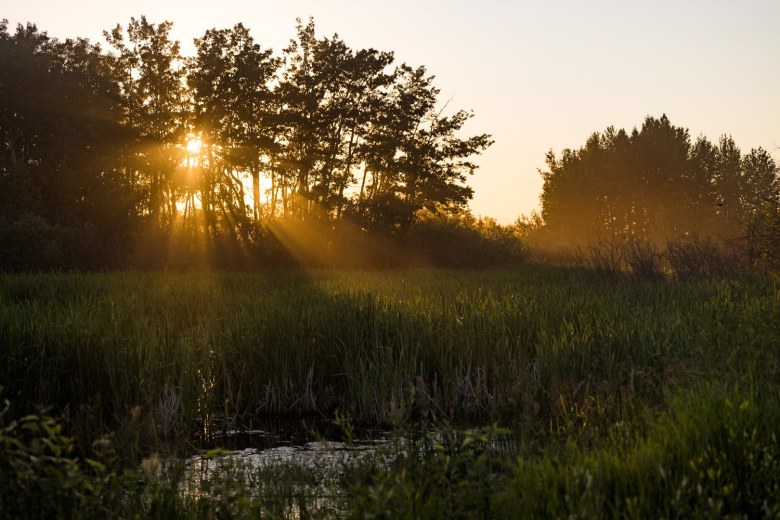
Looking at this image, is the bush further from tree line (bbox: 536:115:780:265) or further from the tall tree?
tree line (bbox: 536:115:780:265)

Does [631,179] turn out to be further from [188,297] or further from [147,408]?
[147,408]

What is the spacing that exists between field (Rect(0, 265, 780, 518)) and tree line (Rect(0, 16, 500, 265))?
2255 cm

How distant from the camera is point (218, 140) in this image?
108ft

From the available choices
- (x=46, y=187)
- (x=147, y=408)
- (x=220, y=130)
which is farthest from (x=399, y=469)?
(x=46, y=187)

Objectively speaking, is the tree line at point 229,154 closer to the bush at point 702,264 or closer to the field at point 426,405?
the bush at point 702,264

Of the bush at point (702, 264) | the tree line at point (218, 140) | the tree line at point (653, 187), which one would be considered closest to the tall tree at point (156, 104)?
the tree line at point (218, 140)

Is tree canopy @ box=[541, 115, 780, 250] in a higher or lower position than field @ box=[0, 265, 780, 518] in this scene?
higher

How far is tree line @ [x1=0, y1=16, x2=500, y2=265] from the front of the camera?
33062 millimetres

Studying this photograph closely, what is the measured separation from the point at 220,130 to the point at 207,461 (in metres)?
28.7

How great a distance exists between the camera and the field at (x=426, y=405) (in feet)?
12.4

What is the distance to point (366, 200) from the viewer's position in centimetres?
3612

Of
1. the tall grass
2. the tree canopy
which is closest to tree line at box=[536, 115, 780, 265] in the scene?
the tree canopy

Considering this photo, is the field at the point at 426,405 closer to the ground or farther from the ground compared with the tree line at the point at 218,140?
closer to the ground

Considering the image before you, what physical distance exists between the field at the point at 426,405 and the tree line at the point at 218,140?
74.0 feet
